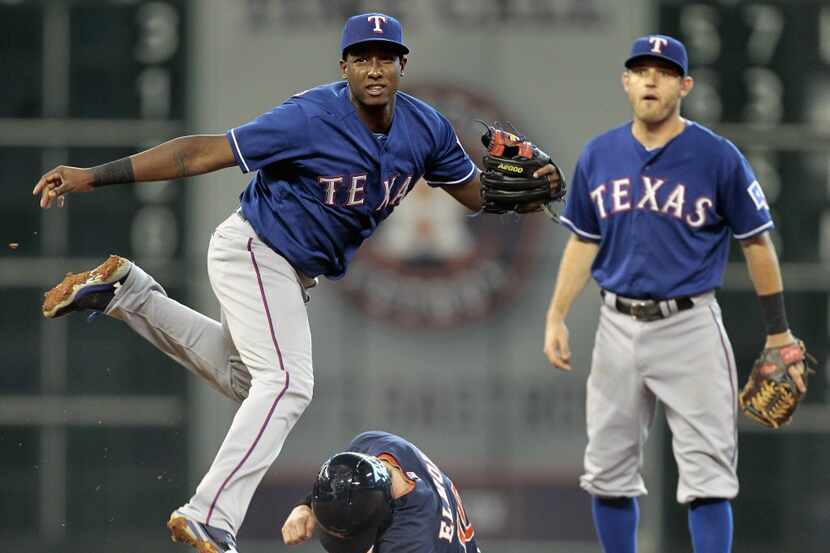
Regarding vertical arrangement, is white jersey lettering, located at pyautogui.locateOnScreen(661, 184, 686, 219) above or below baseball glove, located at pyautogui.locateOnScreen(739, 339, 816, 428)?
above

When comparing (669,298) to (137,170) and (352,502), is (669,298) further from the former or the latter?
(137,170)

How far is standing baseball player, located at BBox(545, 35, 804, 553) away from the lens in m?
4.86

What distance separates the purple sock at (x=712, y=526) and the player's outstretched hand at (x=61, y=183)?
76.6 inches

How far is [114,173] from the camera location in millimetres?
4348

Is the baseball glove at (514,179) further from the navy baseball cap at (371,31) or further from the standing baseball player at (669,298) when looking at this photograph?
the navy baseball cap at (371,31)

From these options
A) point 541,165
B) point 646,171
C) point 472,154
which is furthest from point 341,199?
point 472,154

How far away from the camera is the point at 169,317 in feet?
15.9

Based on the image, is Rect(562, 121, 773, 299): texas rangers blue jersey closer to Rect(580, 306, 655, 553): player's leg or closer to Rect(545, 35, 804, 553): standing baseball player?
Rect(545, 35, 804, 553): standing baseball player

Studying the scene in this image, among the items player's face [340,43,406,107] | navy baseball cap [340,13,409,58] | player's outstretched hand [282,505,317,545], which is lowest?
player's outstretched hand [282,505,317,545]

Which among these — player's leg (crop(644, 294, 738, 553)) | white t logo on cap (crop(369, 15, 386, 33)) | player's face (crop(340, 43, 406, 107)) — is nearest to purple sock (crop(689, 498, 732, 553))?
player's leg (crop(644, 294, 738, 553))

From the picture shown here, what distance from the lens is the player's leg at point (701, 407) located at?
4.80 m

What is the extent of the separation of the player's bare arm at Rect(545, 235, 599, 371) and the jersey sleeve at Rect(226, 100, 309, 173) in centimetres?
105

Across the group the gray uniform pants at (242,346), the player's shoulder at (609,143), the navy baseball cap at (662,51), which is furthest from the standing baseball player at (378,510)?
the navy baseball cap at (662,51)

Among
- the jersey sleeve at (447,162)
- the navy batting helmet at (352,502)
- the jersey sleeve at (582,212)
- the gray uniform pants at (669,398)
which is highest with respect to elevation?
the jersey sleeve at (447,162)
